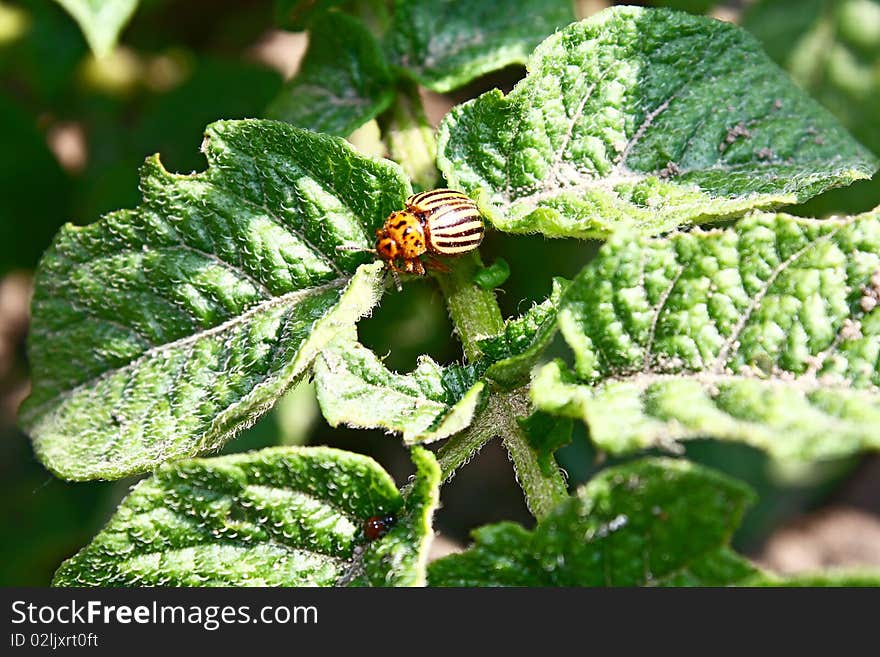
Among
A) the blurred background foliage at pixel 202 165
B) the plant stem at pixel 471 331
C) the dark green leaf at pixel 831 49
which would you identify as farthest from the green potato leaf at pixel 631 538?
the dark green leaf at pixel 831 49

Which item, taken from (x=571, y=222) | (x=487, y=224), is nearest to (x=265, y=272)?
(x=487, y=224)

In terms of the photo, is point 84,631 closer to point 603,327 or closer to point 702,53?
point 603,327

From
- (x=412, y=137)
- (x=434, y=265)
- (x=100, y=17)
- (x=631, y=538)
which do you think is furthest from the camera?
(x=412, y=137)

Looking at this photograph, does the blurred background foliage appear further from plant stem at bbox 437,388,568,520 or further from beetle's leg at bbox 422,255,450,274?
plant stem at bbox 437,388,568,520

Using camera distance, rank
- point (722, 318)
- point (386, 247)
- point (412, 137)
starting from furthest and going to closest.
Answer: point (412, 137), point (386, 247), point (722, 318)

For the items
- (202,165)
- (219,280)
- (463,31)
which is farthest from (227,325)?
(202,165)

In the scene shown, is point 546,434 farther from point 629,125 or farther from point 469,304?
point 629,125
